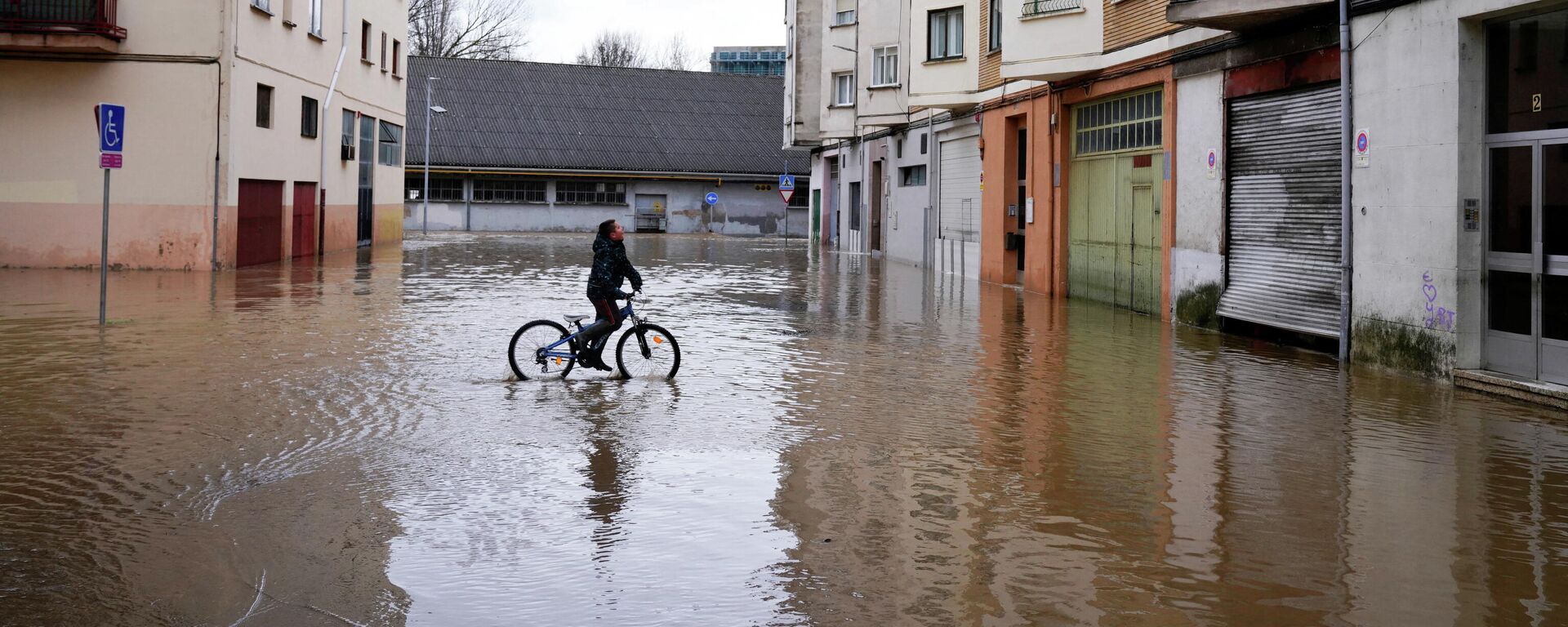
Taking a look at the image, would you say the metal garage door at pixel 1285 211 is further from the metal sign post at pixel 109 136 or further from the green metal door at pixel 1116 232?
the metal sign post at pixel 109 136

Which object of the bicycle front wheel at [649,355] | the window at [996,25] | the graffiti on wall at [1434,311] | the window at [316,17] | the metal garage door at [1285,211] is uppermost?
Result: the window at [316,17]

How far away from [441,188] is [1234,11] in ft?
162

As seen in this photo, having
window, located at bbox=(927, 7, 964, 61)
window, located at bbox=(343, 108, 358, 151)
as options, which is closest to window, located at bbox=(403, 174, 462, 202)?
window, located at bbox=(343, 108, 358, 151)

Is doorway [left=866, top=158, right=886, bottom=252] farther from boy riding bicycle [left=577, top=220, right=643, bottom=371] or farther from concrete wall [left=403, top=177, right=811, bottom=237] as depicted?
boy riding bicycle [left=577, top=220, right=643, bottom=371]

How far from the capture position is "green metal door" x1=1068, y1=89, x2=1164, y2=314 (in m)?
20.3

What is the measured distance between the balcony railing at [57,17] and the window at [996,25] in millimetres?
15717

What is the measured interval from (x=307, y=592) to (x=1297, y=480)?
5.24m

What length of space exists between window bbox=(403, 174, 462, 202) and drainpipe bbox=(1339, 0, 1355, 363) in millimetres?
50723

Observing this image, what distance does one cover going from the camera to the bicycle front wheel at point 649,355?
40.6 ft

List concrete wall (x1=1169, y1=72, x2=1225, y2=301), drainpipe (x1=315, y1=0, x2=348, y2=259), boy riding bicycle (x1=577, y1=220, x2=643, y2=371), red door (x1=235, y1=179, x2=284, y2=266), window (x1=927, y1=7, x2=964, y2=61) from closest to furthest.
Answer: boy riding bicycle (x1=577, y1=220, x2=643, y2=371) < concrete wall (x1=1169, y1=72, x2=1225, y2=301) < red door (x1=235, y1=179, x2=284, y2=266) < window (x1=927, y1=7, x2=964, y2=61) < drainpipe (x1=315, y1=0, x2=348, y2=259)

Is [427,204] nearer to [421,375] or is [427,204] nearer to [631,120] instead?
[631,120]

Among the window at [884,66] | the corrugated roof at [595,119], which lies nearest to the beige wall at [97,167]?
the window at [884,66]

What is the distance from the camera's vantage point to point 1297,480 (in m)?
8.08

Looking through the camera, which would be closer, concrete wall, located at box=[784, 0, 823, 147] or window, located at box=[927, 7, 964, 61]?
window, located at box=[927, 7, 964, 61]
